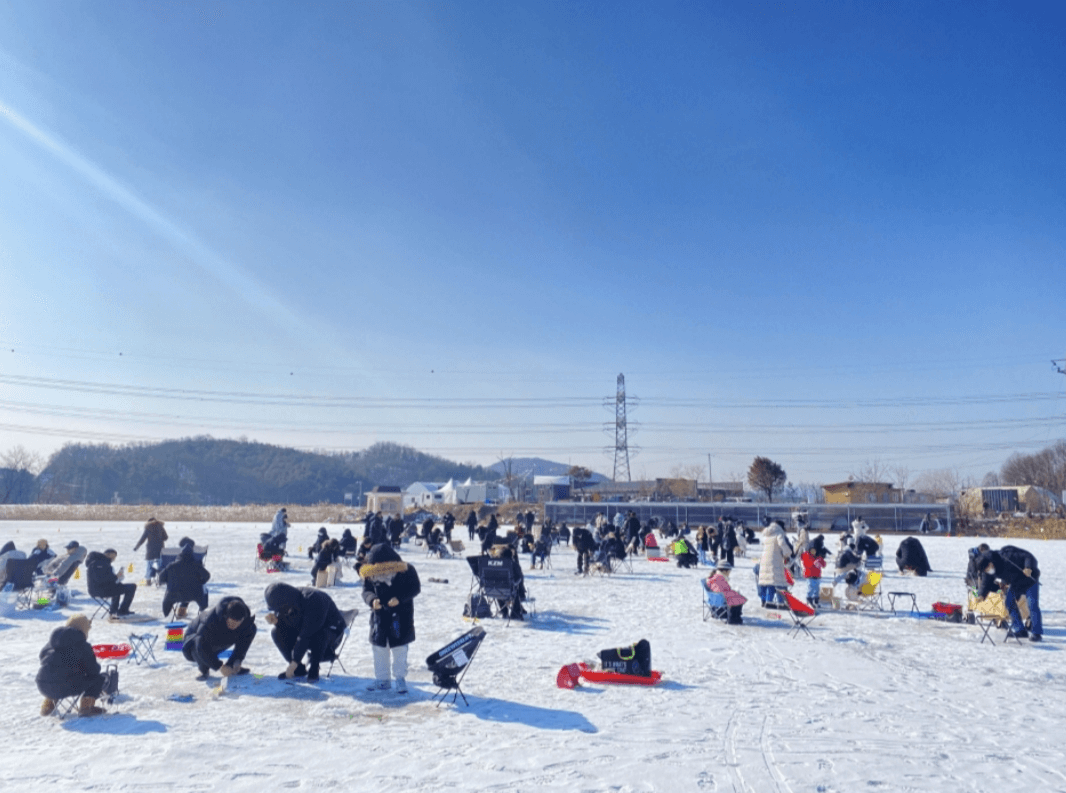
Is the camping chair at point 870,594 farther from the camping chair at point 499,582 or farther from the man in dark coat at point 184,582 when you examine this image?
the man in dark coat at point 184,582

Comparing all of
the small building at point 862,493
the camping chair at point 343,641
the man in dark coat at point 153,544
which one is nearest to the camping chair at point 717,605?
the camping chair at point 343,641

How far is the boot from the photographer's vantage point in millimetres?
6754

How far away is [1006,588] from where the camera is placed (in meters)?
10.9

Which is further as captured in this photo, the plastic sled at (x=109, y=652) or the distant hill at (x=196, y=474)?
the distant hill at (x=196, y=474)

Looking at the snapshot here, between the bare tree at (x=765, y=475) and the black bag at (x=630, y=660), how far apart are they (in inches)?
2334

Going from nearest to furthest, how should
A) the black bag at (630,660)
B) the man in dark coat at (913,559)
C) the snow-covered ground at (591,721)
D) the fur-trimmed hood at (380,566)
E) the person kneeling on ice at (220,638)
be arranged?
the snow-covered ground at (591,721)
the fur-trimmed hood at (380,566)
the person kneeling on ice at (220,638)
the black bag at (630,660)
the man in dark coat at (913,559)

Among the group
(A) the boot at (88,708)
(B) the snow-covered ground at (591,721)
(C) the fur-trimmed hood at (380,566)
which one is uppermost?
(C) the fur-trimmed hood at (380,566)

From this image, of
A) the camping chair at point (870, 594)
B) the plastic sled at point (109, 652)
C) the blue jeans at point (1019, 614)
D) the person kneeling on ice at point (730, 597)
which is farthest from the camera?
the camping chair at point (870, 594)

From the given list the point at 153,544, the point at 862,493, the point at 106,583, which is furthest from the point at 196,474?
the point at 106,583

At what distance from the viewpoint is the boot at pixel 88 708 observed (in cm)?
675

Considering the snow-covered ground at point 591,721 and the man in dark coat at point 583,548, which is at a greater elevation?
the man in dark coat at point 583,548

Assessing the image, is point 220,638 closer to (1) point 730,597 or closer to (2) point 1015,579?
(1) point 730,597

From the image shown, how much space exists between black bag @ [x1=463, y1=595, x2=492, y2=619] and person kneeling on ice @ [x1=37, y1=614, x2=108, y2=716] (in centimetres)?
645

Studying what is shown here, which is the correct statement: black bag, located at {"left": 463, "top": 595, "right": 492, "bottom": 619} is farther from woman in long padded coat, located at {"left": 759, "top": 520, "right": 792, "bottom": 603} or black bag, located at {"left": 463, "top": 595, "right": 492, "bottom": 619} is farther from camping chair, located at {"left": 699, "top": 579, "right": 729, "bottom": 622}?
woman in long padded coat, located at {"left": 759, "top": 520, "right": 792, "bottom": 603}
